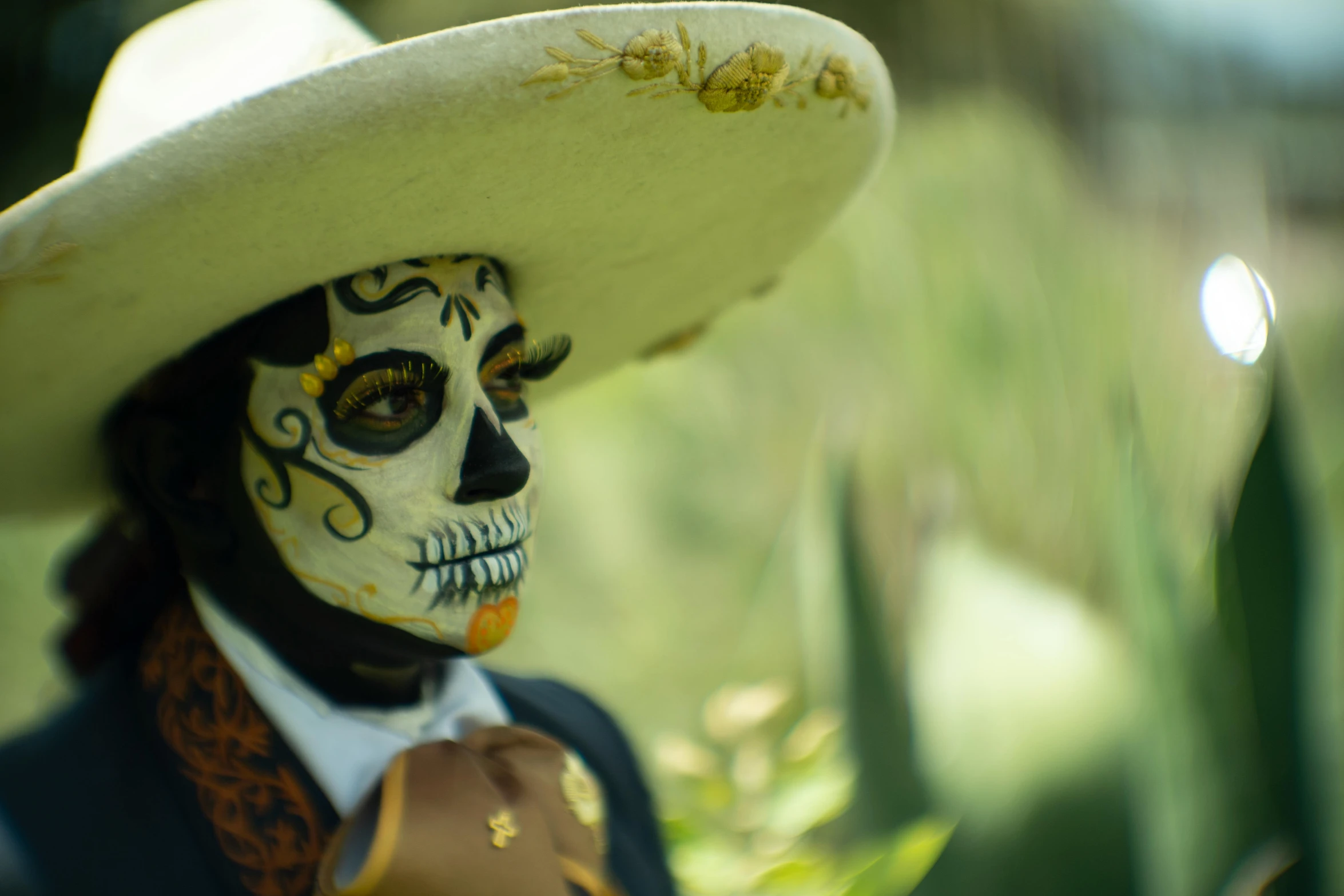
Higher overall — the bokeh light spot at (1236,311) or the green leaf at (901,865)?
the bokeh light spot at (1236,311)

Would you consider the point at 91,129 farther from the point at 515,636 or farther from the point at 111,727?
the point at 515,636

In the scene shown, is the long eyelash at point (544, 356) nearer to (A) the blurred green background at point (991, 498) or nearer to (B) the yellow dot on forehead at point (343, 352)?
(B) the yellow dot on forehead at point (343, 352)

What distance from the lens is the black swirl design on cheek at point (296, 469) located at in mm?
843

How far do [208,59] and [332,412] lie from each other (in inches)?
12.5

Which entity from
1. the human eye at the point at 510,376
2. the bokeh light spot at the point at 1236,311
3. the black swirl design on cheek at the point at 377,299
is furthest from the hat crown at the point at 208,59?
the bokeh light spot at the point at 1236,311

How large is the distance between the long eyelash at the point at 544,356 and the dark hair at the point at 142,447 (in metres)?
0.24

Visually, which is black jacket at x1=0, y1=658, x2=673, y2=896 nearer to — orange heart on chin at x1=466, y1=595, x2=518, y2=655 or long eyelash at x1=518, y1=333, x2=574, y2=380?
orange heart on chin at x1=466, y1=595, x2=518, y2=655

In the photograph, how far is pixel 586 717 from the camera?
1215 mm

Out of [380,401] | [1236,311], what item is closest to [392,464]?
[380,401]

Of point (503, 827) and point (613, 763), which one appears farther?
point (613, 763)

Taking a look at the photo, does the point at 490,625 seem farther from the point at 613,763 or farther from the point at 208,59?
the point at 208,59

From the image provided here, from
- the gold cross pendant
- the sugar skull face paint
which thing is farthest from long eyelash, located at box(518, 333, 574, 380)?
the gold cross pendant

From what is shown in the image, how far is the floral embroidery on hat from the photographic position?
2.28 ft

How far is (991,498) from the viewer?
2174 mm
